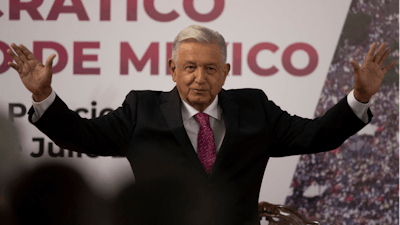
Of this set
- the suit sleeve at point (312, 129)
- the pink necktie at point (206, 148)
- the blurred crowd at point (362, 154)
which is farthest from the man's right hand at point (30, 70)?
the blurred crowd at point (362, 154)

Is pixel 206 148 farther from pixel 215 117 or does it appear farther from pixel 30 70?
pixel 30 70

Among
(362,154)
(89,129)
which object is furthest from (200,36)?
(362,154)

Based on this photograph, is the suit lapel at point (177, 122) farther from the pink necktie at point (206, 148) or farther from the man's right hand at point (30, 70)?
the man's right hand at point (30, 70)

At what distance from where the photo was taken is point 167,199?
121 centimetres

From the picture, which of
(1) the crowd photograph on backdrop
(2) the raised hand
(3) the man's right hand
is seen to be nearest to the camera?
(1) the crowd photograph on backdrop

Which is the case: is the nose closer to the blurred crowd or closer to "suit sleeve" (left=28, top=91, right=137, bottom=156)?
"suit sleeve" (left=28, top=91, right=137, bottom=156)

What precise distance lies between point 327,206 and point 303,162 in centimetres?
36

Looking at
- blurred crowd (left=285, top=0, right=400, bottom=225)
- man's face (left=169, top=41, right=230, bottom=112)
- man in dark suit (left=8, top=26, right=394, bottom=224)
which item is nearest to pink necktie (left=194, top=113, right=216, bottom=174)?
man in dark suit (left=8, top=26, right=394, bottom=224)

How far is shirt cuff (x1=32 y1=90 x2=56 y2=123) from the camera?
1229mm

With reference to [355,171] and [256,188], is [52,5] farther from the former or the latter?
[355,171]

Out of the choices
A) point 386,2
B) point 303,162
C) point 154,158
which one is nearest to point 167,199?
point 154,158

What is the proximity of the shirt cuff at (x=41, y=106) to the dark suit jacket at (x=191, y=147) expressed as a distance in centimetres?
8

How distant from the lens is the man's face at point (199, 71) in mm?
1382

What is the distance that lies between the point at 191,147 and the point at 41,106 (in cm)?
57
